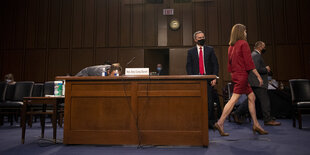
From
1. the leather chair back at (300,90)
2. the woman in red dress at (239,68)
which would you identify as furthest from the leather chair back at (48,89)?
the leather chair back at (300,90)

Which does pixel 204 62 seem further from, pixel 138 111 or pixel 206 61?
pixel 138 111

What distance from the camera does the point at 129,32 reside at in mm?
7664

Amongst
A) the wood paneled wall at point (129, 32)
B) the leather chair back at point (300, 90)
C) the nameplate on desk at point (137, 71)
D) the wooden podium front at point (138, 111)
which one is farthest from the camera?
the wood paneled wall at point (129, 32)

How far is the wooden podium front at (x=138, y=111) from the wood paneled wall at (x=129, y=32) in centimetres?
497

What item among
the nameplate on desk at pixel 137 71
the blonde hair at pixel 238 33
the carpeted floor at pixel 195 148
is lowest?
the carpeted floor at pixel 195 148

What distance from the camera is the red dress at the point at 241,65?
2.76 meters

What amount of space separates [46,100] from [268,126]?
3.43 meters

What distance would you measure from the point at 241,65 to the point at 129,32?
5.41m

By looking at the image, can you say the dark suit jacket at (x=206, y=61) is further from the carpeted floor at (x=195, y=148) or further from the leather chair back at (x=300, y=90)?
the leather chair back at (x=300, y=90)

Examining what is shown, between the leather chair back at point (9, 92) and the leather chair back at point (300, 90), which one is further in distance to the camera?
the leather chair back at point (9, 92)

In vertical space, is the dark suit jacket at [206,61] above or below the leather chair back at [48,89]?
above

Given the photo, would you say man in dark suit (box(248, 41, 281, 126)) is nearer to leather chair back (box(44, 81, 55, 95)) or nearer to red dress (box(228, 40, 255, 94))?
red dress (box(228, 40, 255, 94))

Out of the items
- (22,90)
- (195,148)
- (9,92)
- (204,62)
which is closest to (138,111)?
(195,148)

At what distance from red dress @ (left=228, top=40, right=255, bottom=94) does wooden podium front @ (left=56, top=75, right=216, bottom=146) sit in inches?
24.1
